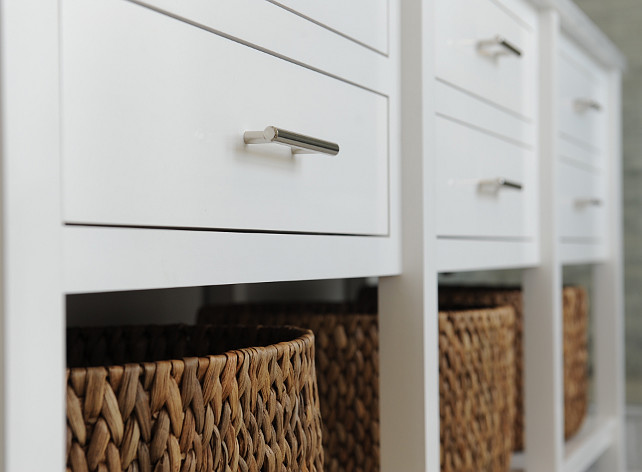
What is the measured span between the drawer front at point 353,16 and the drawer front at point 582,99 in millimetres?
607

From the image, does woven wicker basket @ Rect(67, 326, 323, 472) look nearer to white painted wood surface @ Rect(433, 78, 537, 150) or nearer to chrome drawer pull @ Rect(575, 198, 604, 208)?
white painted wood surface @ Rect(433, 78, 537, 150)

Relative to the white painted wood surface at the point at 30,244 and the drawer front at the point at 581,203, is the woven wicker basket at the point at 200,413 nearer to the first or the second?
the white painted wood surface at the point at 30,244

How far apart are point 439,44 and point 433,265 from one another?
0.23m

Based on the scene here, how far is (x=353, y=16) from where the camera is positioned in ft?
2.36

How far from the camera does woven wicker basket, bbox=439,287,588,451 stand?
1.24m

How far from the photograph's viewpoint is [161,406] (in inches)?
19.3

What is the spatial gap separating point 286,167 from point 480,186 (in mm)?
396

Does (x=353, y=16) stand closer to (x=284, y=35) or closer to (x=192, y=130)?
(x=284, y=35)

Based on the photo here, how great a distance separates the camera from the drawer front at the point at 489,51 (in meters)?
0.87

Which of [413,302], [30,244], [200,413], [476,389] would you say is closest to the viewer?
[30,244]

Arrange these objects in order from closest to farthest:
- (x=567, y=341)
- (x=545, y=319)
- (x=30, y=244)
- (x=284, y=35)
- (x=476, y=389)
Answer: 1. (x=30, y=244)
2. (x=284, y=35)
3. (x=476, y=389)
4. (x=545, y=319)
5. (x=567, y=341)

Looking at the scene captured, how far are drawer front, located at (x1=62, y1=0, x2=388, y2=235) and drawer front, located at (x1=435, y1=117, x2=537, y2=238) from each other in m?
0.16

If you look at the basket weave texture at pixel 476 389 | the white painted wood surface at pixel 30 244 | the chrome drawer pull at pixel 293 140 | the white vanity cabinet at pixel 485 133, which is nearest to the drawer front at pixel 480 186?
the white vanity cabinet at pixel 485 133

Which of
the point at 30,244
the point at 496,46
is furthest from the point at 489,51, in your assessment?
the point at 30,244
